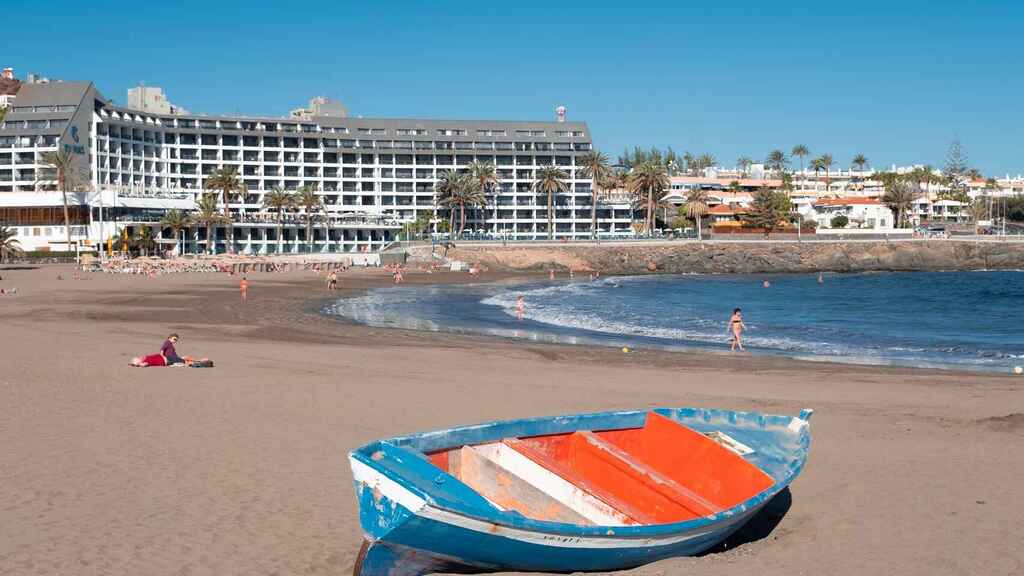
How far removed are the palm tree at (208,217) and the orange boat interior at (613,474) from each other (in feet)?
280

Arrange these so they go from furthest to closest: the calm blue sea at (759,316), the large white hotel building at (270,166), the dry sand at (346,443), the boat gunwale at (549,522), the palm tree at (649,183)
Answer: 1. the palm tree at (649,183)
2. the large white hotel building at (270,166)
3. the calm blue sea at (759,316)
4. the dry sand at (346,443)
5. the boat gunwale at (549,522)

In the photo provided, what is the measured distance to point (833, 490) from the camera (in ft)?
33.9

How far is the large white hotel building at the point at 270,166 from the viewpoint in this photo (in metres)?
91.2

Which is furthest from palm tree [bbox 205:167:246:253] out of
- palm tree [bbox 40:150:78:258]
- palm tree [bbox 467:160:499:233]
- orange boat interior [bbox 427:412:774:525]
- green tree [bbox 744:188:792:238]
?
orange boat interior [bbox 427:412:774:525]

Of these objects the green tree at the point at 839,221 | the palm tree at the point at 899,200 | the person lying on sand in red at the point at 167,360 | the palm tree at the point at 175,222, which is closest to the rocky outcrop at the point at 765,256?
the palm tree at the point at 899,200

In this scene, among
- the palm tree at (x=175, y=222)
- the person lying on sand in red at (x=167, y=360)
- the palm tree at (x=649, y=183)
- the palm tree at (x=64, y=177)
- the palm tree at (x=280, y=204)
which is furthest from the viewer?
the palm tree at (x=649, y=183)

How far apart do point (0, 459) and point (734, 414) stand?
27.4ft

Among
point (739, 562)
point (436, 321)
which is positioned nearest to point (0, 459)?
point (739, 562)

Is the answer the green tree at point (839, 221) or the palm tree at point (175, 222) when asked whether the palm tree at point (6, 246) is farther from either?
the green tree at point (839, 221)

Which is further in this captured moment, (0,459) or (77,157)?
(77,157)

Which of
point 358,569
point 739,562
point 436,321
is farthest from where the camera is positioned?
point 436,321

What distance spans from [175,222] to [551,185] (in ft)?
151

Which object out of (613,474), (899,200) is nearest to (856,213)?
(899,200)

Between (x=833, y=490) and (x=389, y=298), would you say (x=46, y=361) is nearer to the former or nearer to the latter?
(x=833, y=490)
